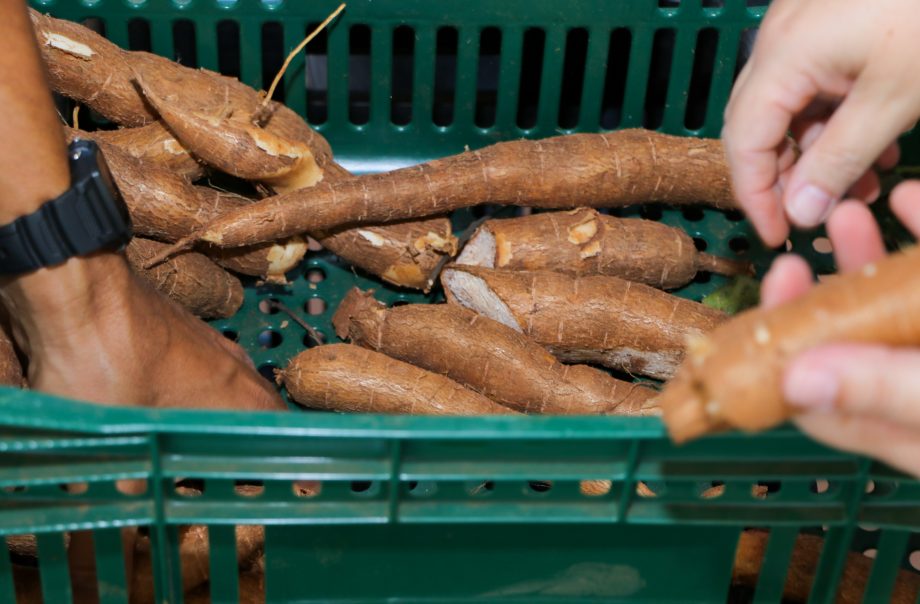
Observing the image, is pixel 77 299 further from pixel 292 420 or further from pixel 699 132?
pixel 699 132

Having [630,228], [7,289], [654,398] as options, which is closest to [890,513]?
[654,398]

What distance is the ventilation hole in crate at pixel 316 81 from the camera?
1.78 meters

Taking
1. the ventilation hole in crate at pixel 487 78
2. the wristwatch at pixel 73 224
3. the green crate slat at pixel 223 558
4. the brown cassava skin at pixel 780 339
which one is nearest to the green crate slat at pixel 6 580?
the green crate slat at pixel 223 558

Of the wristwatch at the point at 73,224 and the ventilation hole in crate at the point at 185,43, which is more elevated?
the wristwatch at the point at 73,224

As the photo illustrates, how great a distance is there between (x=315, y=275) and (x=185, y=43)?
0.60m

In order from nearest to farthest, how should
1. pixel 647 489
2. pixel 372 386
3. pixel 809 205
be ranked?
pixel 809 205 → pixel 647 489 → pixel 372 386

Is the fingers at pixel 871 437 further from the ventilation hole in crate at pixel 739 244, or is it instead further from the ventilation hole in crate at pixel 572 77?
the ventilation hole in crate at pixel 572 77

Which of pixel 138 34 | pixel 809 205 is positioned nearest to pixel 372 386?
pixel 809 205

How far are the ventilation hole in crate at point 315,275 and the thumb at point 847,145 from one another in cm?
82

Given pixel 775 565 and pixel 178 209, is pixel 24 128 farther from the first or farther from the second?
pixel 775 565

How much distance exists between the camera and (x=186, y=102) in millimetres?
1487

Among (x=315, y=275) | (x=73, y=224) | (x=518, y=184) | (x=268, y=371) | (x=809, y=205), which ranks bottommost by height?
(x=268, y=371)

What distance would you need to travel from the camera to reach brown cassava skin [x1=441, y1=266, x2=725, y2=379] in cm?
144

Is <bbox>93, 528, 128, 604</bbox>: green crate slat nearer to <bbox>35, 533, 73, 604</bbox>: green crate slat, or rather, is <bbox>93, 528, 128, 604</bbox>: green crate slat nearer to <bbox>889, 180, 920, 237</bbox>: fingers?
<bbox>35, 533, 73, 604</bbox>: green crate slat
